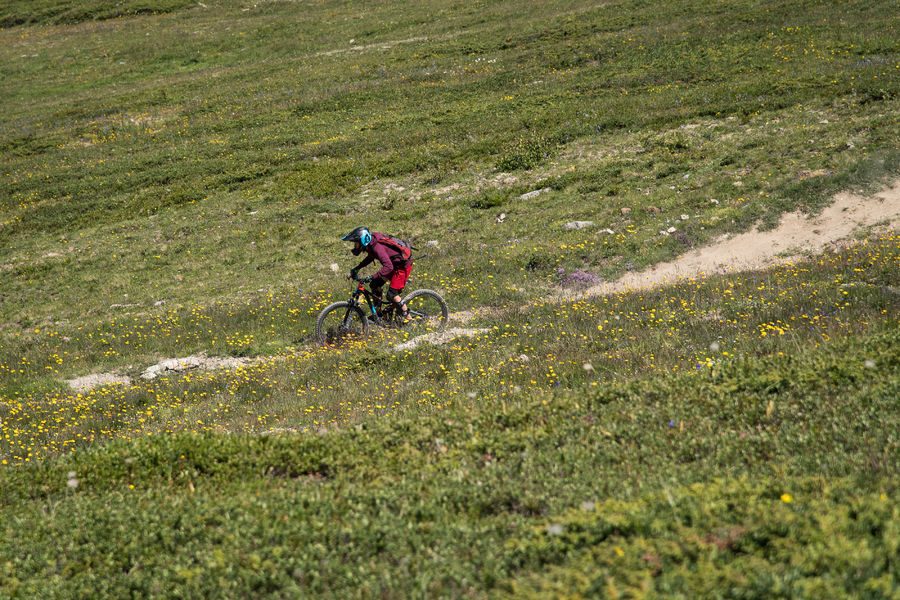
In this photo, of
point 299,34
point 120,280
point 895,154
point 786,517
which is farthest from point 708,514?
point 299,34

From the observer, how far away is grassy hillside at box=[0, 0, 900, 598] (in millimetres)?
5309

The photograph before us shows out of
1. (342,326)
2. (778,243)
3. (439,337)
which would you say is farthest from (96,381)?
(778,243)

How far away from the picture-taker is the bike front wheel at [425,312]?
14.7 meters

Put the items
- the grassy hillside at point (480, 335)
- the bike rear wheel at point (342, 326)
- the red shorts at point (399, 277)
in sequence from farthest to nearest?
the red shorts at point (399, 277) < the bike rear wheel at point (342, 326) < the grassy hillside at point (480, 335)

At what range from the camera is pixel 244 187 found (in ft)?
101

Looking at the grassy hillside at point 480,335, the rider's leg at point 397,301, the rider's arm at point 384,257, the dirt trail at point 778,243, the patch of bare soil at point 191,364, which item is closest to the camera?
the grassy hillside at point 480,335

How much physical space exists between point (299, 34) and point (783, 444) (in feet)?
195

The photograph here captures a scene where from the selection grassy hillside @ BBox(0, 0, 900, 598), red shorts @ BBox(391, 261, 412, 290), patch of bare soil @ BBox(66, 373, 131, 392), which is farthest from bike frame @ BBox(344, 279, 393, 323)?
patch of bare soil @ BBox(66, 373, 131, 392)

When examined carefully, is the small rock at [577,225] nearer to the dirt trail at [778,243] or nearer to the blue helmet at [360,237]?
the dirt trail at [778,243]

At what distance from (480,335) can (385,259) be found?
266cm

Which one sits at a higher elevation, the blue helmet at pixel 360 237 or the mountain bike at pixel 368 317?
the blue helmet at pixel 360 237

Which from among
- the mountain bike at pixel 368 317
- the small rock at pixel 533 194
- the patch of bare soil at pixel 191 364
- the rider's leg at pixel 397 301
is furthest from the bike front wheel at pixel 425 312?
the small rock at pixel 533 194

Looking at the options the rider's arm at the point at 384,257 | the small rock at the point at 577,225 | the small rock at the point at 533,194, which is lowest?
the small rock at the point at 577,225

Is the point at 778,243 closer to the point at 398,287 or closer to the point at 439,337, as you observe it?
the point at 439,337
